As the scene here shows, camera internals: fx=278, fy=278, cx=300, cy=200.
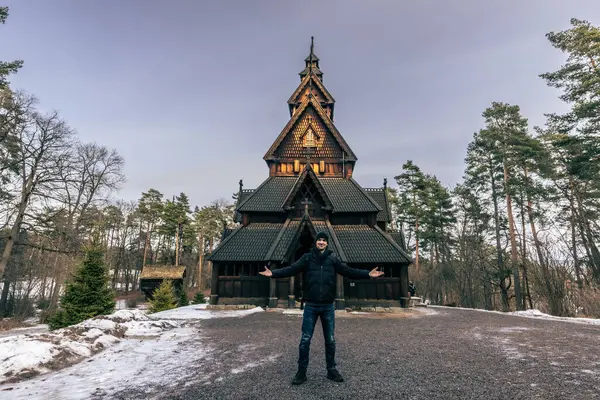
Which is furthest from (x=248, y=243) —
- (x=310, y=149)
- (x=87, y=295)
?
(x=310, y=149)

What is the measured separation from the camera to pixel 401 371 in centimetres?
442

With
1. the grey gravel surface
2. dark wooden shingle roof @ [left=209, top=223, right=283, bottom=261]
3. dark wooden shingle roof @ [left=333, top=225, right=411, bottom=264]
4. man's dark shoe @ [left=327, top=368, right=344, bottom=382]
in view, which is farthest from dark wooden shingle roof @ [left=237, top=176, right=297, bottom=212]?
man's dark shoe @ [left=327, top=368, right=344, bottom=382]

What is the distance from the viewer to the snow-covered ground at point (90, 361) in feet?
12.0

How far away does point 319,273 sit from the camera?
14.1ft

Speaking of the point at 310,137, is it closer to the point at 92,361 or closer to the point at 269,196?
the point at 269,196

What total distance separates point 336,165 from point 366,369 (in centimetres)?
1502

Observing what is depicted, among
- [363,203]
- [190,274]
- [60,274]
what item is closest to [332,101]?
[363,203]

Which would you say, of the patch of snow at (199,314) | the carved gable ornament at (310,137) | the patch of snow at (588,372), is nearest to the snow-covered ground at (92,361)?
the patch of snow at (199,314)

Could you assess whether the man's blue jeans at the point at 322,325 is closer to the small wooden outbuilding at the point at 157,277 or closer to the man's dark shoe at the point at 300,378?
the man's dark shoe at the point at 300,378

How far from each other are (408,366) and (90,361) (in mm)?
5454

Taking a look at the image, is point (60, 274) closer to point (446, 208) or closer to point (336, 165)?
point (336, 165)

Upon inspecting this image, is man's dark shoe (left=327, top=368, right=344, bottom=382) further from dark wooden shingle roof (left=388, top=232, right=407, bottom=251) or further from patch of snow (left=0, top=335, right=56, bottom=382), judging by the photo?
dark wooden shingle roof (left=388, top=232, right=407, bottom=251)

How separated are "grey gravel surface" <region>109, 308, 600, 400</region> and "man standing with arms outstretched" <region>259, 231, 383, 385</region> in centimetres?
29

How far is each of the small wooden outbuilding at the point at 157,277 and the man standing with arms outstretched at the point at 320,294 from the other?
31797 mm
